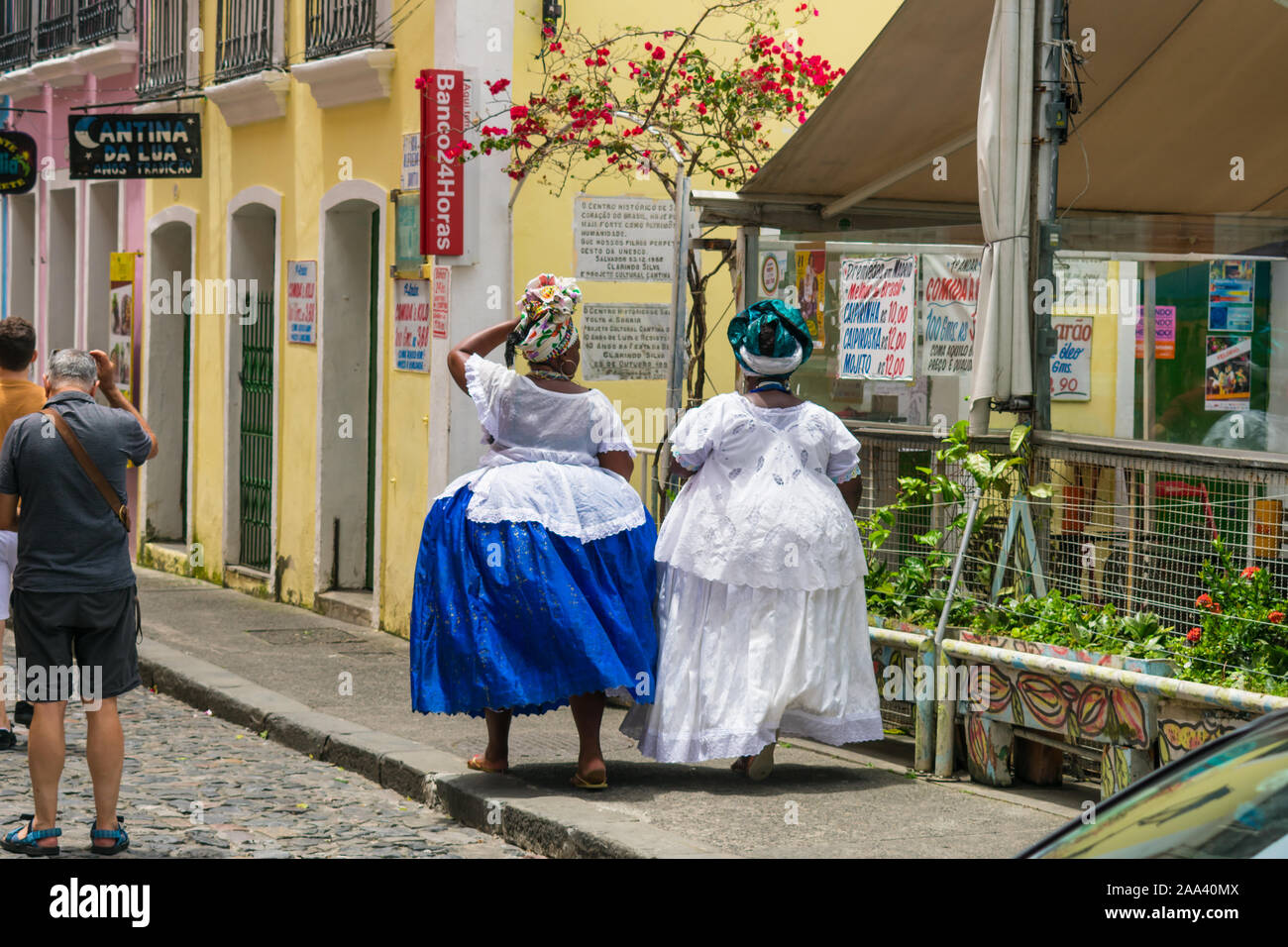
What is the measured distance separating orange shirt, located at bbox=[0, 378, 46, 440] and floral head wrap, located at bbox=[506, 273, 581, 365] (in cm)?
216

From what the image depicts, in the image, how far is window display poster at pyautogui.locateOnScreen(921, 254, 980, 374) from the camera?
814 cm

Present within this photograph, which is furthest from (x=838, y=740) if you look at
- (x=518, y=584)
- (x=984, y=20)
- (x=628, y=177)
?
(x=628, y=177)

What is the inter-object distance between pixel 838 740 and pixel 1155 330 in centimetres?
446

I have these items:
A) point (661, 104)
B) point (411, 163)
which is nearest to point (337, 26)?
point (411, 163)

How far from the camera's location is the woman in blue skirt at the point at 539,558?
640 centimetres

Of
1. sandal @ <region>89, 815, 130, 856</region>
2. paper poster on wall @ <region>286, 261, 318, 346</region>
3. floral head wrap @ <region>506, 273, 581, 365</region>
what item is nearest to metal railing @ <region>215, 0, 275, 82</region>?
paper poster on wall @ <region>286, 261, 318, 346</region>

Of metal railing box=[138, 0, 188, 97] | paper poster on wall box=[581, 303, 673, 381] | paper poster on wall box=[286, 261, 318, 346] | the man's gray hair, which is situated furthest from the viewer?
metal railing box=[138, 0, 188, 97]

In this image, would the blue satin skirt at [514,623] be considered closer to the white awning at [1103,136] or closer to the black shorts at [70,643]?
the black shorts at [70,643]

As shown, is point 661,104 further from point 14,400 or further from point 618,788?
point 618,788

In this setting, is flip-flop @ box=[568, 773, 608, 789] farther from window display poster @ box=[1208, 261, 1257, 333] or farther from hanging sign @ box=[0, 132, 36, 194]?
hanging sign @ box=[0, 132, 36, 194]

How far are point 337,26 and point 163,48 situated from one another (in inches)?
153

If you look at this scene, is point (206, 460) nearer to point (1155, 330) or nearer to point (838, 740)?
point (1155, 330)

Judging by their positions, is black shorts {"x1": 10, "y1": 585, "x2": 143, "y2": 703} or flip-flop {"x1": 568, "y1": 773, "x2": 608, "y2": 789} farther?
flip-flop {"x1": 568, "y1": 773, "x2": 608, "y2": 789}

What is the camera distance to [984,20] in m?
8.03
